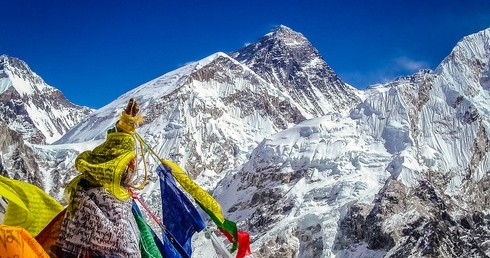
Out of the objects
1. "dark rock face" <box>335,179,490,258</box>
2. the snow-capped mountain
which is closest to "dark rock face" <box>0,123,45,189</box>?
the snow-capped mountain

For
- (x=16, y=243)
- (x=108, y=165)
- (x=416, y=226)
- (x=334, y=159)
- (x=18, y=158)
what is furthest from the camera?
(x=18, y=158)

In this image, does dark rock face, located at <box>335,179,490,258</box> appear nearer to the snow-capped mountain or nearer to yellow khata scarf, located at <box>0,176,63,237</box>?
the snow-capped mountain

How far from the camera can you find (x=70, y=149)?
508ft

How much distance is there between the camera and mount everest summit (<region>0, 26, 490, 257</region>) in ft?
298

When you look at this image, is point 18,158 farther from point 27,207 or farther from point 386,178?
point 27,207

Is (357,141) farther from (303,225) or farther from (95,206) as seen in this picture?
(95,206)

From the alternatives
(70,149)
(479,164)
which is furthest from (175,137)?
(479,164)

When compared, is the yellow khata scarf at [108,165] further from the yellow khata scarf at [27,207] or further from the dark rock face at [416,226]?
the dark rock face at [416,226]

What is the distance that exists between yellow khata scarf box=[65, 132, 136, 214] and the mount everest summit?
250 feet

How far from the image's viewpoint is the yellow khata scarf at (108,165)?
561 cm

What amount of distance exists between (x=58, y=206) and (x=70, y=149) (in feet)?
505

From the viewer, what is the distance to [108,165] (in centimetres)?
570

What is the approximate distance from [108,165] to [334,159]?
4530 inches

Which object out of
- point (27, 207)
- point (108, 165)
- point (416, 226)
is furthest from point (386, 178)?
point (108, 165)
